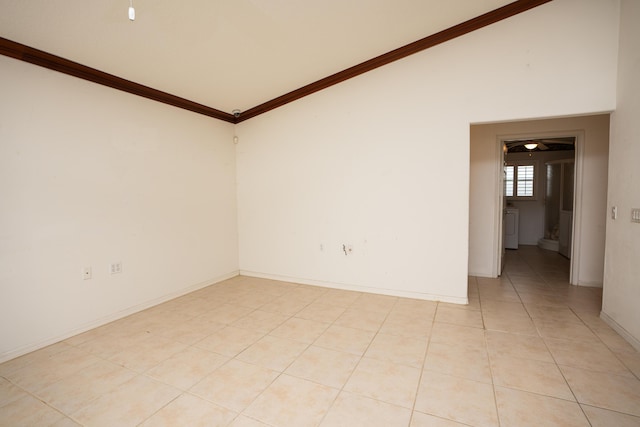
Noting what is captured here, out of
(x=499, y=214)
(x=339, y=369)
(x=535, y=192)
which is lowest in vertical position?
(x=339, y=369)

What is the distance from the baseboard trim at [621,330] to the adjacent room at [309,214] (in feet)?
0.09

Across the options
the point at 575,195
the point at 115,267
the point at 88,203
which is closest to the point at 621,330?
the point at 575,195

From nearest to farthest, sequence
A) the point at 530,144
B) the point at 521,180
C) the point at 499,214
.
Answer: the point at 499,214, the point at 530,144, the point at 521,180

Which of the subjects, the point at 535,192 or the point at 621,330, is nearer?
the point at 621,330

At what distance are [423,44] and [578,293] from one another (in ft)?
11.7

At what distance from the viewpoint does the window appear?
7.39 m

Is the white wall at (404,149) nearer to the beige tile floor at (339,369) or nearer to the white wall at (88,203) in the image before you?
the beige tile floor at (339,369)

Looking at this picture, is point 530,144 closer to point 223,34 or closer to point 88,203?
point 223,34

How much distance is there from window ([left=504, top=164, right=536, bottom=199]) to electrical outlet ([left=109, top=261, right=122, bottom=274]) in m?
8.14

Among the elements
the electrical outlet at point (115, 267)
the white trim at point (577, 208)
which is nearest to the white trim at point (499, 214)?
the white trim at point (577, 208)

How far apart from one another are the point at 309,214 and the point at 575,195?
11.8 ft

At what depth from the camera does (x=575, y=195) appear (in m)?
3.97

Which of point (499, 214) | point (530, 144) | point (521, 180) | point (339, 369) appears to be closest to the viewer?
point (339, 369)

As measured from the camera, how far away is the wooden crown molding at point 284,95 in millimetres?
2534
